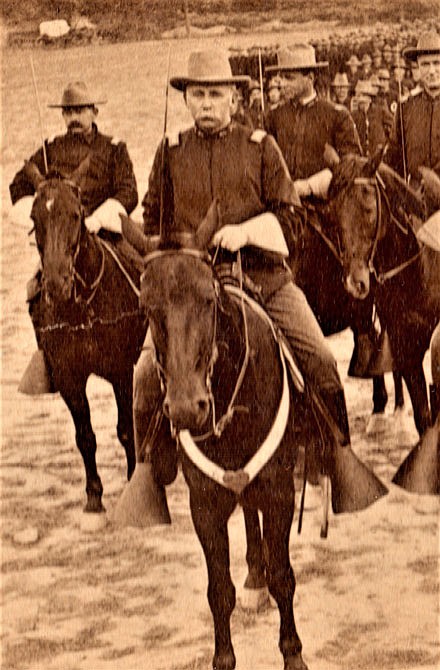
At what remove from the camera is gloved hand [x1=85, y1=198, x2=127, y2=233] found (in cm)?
608

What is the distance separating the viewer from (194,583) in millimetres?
6141

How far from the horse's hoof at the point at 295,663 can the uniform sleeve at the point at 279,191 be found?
204 cm

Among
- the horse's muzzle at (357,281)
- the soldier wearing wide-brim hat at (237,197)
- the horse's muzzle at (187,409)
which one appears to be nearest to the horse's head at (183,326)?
the horse's muzzle at (187,409)

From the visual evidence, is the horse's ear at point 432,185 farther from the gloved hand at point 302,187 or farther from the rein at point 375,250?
the gloved hand at point 302,187

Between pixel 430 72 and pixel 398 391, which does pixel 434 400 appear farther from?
pixel 430 72

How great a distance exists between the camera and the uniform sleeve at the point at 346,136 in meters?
6.29

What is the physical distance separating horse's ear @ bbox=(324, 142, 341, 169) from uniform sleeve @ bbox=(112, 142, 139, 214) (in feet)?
3.26

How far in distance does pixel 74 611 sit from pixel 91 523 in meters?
0.44

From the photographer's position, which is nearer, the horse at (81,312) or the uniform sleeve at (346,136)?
the horse at (81,312)

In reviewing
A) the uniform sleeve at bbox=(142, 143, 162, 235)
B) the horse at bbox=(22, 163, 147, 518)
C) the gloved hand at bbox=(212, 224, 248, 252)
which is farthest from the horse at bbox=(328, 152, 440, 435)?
the horse at bbox=(22, 163, 147, 518)

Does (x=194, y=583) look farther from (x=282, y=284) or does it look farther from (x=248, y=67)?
(x=248, y=67)

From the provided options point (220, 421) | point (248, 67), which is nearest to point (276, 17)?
point (248, 67)

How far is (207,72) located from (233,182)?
0.56m

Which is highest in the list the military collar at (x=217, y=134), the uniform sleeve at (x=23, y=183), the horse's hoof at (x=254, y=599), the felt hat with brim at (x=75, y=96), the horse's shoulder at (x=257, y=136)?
the felt hat with brim at (x=75, y=96)
